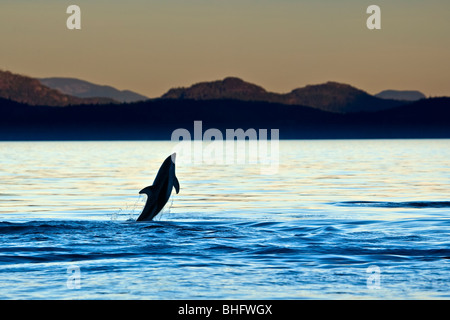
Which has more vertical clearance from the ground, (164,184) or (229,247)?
(164,184)

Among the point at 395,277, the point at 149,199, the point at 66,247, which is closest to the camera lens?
the point at 395,277

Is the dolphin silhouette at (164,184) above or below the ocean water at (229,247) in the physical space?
above

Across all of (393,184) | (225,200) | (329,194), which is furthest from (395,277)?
(393,184)

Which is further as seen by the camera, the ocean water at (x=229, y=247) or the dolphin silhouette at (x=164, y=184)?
the dolphin silhouette at (x=164, y=184)

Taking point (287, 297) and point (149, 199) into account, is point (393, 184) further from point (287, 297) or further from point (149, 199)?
point (287, 297)

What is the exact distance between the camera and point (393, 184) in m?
43.4

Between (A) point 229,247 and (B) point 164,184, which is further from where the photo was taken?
(B) point 164,184

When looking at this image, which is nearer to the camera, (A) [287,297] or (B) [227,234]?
(A) [287,297]

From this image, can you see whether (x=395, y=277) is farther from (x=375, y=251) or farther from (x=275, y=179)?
(x=275, y=179)

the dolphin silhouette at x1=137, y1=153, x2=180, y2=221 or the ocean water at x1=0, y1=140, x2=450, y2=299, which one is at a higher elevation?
the dolphin silhouette at x1=137, y1=153, x2=180, y2=221

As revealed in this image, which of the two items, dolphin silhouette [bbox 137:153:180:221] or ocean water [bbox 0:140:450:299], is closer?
ocean water [bbox 0:140:450:299]

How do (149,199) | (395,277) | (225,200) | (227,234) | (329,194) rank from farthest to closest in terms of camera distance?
(329,194)
(225,200)
(149,199)
(227,234)
(395,277)
